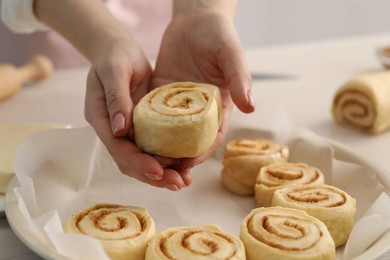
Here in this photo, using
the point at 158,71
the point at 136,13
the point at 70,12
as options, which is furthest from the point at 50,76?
the point at 158,71

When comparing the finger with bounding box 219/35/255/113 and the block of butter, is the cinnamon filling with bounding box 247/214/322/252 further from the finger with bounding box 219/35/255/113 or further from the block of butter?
the block of butter

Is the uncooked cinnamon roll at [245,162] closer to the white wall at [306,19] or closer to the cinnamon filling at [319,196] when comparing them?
the cinnamon filling at [319,196]

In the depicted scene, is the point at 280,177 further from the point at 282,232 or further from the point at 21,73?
the point at 21,73

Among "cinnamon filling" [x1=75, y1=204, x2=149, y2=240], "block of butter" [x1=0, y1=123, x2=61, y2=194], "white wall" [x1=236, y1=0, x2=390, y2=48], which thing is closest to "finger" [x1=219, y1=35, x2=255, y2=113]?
"cinnamon filling" [x1=75, y1=204, x2=149, y2=240]

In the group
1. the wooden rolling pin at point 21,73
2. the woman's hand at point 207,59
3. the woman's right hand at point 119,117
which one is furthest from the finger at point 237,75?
the wooden rolling pin at point 21,73

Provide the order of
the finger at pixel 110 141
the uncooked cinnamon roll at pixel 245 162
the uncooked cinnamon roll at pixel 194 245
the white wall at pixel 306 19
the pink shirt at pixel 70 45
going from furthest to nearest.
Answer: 1. the white wall at pixel 306 19
2. the pink shirt at pixel 70 45
3. the uncooked cinnamon roll at pixel 245 162
4. the finger at pixel 110 141
5. the uncooked cinnamon roll at pixel 194 245

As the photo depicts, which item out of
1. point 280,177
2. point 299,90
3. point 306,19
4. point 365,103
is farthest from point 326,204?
point 306,19
